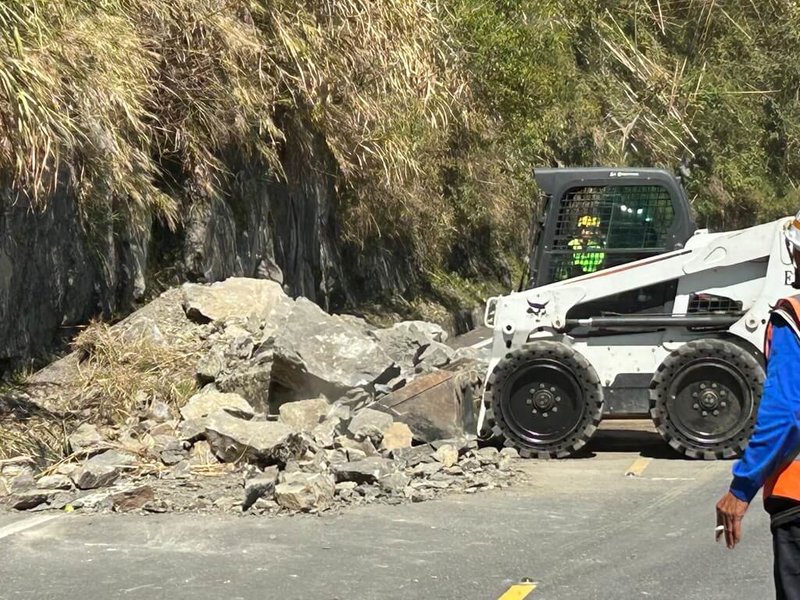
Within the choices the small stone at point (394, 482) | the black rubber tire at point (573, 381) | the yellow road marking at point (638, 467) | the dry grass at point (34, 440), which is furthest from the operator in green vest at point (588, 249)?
the dry grass at point (34, 440)

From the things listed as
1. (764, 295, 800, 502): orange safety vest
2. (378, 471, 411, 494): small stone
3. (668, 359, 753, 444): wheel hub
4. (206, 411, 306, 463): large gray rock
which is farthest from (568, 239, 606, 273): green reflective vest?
(764, 295, 800, 502): orange safety vest

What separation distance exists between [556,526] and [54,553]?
294cm

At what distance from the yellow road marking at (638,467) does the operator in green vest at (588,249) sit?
5.36ft

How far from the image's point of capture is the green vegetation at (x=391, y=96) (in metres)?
11.0

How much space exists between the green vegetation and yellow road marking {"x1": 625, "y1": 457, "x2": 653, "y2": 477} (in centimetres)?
484

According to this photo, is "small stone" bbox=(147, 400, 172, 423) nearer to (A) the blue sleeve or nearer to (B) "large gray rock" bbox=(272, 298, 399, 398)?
(B) "large gray rock" bbox=(272, 298, 399, 398)

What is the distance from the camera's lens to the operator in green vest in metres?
10.7

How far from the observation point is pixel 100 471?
8.88 m

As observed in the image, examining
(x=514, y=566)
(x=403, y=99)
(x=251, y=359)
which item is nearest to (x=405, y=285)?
(x=403, y=99)

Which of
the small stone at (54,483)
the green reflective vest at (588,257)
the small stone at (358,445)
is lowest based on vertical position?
the small stone at (54,483)

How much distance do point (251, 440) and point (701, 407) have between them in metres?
3.48

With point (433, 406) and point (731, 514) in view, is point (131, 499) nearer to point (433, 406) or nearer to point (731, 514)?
point (433, 406)

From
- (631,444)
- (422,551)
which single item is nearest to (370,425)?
(631,444)

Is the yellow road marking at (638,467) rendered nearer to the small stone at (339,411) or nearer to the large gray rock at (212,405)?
the small stone at (339,411)
